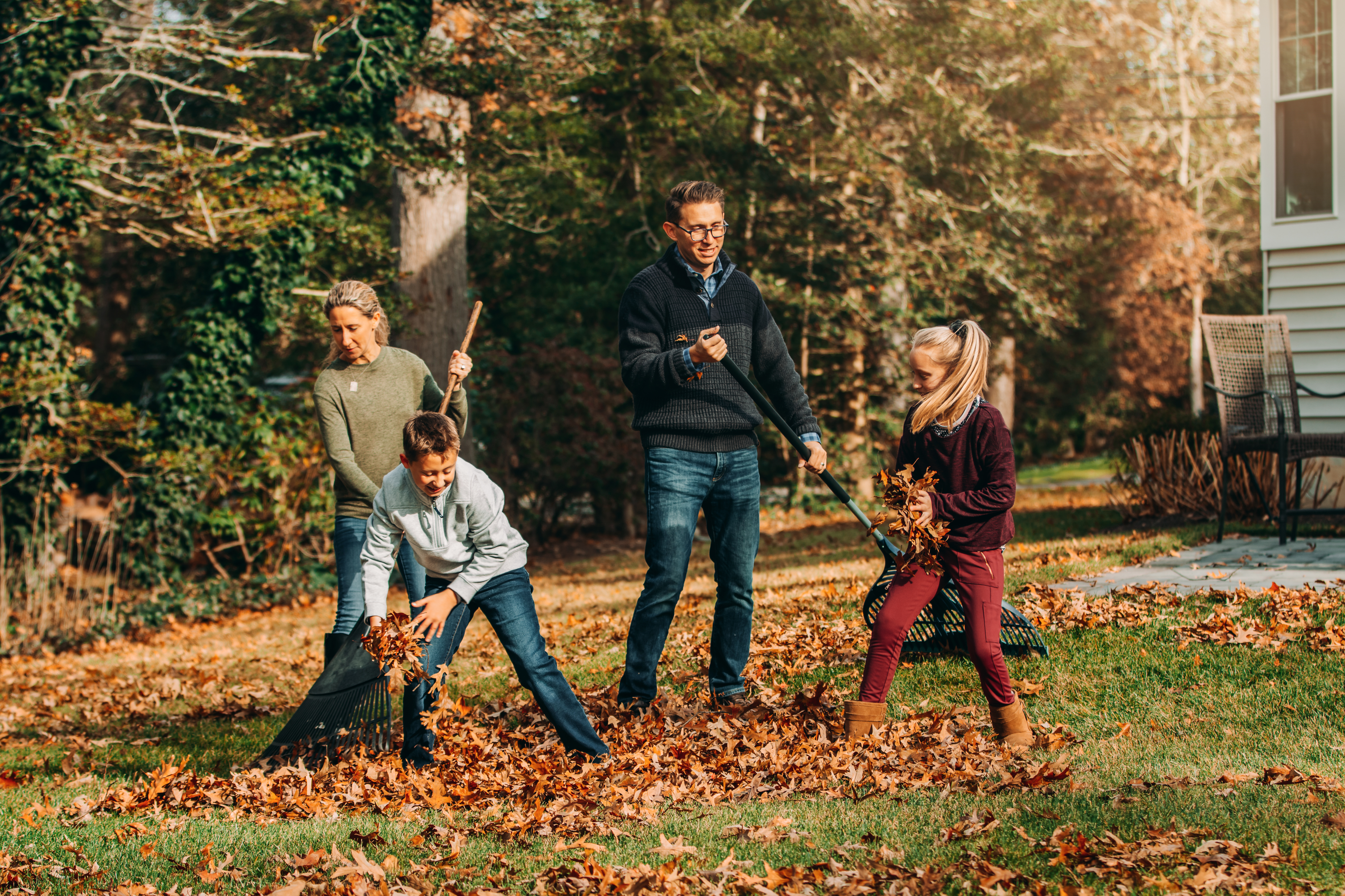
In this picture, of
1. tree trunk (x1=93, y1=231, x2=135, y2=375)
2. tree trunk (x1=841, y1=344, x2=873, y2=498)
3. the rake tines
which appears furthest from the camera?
tree trunk (x1=93, y1=231, x2=135, y2=375)

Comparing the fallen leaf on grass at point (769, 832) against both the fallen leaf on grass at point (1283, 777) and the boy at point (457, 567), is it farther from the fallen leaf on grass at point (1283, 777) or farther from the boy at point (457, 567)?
the fallen leaf on grass at point (1283, 777)

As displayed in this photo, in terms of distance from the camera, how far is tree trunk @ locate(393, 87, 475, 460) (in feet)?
43.4

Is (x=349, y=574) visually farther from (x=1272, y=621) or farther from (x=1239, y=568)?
(x=1239, y=568)

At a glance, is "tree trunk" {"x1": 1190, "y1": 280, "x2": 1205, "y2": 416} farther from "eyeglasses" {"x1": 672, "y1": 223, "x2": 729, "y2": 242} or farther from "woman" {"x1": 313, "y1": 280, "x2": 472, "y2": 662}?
"woman" {"x1": 313, "y1": 280, "x2": 472, "y2": 662}

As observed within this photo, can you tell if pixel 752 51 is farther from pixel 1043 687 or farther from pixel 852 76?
pixel 1043 687

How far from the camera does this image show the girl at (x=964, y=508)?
4.32 meters

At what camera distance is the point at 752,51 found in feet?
52.4

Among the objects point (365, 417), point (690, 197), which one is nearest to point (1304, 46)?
point (690, 197)

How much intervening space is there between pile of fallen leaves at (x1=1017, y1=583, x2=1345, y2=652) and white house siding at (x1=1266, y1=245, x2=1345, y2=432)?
12.8 ft

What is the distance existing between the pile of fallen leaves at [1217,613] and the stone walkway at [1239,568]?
0.59ft

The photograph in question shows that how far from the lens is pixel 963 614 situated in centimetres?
446

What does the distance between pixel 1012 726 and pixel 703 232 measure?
2328mm

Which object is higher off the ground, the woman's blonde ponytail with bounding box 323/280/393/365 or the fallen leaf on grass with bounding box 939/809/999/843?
the woman's blonde ponytail with bounding box 323/280/393/365

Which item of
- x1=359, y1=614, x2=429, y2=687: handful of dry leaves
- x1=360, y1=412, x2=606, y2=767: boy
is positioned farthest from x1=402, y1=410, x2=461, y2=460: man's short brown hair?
x1=359, y1=614, x2=429, y2=687: handful of dry leaves
